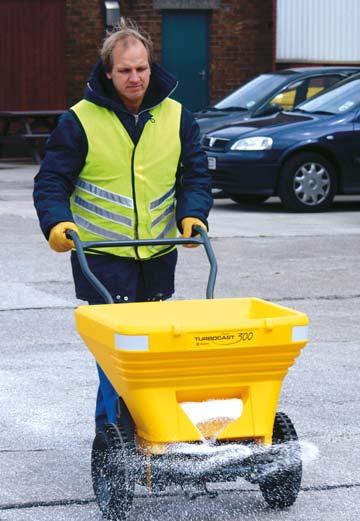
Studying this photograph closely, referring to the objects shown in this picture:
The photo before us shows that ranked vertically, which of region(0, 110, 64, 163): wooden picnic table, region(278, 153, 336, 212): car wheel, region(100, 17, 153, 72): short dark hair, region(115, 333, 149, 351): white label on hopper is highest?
region(100, 17, 153, 72): short dark hair

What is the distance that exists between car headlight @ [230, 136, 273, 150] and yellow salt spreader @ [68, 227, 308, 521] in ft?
35.8

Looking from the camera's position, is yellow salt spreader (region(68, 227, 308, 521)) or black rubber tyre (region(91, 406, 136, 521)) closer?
yellow salt spreader (region(68, 227, 308, 521))

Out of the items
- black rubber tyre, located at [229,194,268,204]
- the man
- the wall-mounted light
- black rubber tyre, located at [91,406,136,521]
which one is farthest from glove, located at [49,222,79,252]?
the wall-mounted light

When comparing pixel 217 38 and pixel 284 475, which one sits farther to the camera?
pixel 217 38

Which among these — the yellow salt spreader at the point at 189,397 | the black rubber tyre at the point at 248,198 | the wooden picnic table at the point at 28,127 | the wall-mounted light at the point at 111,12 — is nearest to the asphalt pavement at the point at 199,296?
the yellow salt spreader at the point at 189,397

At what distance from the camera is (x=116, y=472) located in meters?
4.70

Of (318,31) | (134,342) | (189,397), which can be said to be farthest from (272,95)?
(134,342)

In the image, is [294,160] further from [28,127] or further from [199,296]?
[28,127]

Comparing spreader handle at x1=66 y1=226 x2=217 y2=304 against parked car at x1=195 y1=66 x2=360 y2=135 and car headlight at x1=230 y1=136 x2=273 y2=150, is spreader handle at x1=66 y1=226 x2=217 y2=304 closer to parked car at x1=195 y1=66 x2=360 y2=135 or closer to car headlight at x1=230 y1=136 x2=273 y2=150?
car headlight at x1=230 y1=136 x2=273 y2=150

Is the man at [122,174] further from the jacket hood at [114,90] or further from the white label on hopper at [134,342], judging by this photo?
the white label on hopper at [134,342]

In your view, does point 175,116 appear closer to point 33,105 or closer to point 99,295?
point 99,295

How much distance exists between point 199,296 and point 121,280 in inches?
176

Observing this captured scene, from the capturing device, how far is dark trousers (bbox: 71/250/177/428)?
207 inches

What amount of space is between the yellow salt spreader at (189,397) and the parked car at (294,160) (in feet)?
35.6
